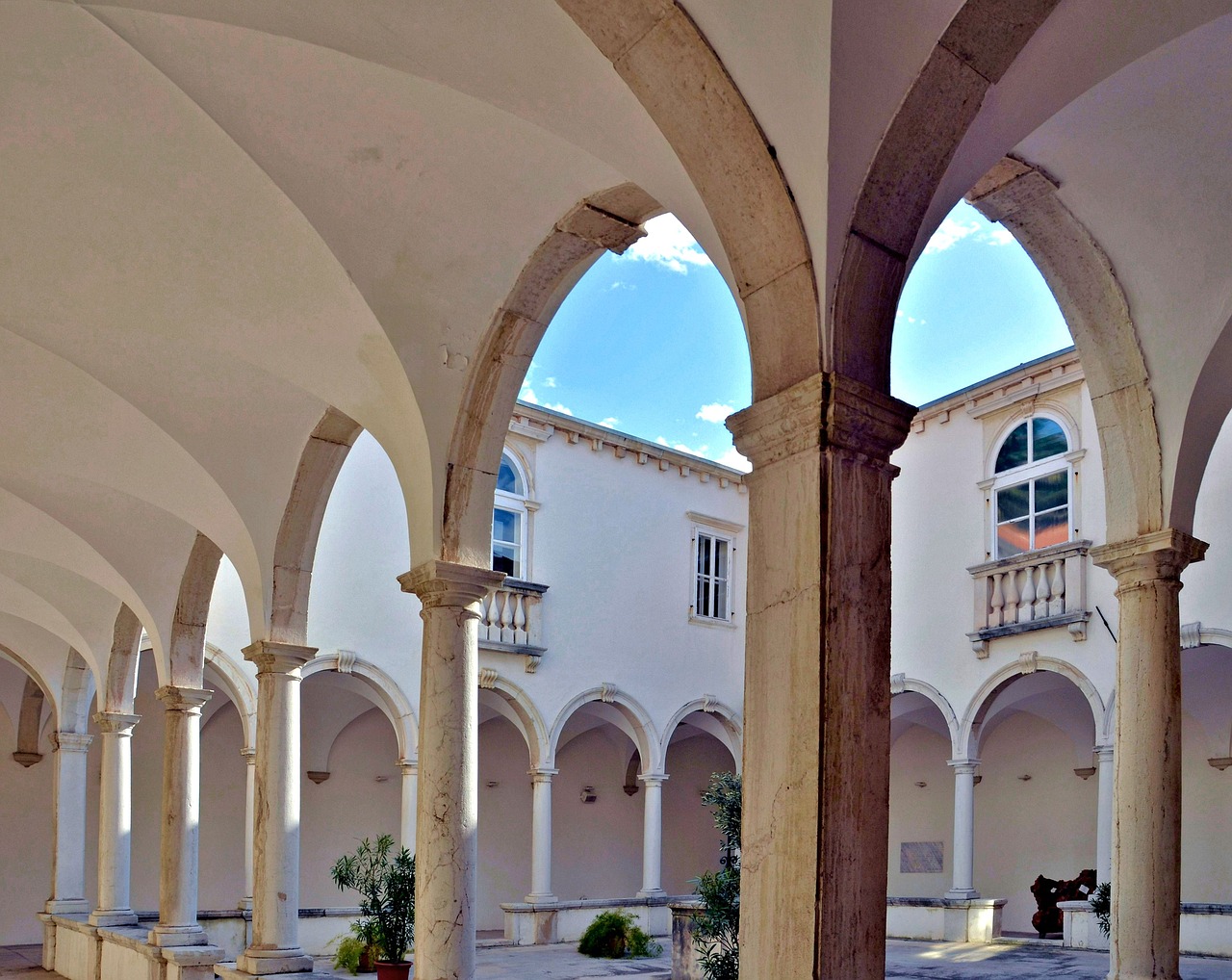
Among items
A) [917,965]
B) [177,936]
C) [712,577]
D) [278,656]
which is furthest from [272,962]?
[712,577]

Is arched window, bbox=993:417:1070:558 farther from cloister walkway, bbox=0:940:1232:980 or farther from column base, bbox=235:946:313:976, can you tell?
column base, bbox=235:946:313:976

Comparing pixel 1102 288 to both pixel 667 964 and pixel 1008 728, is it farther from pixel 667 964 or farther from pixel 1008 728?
pixel 1008 728

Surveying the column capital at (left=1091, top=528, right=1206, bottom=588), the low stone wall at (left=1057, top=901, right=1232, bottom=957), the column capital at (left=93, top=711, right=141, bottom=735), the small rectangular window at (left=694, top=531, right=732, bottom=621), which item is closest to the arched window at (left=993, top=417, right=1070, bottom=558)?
the low stone wall at (left=1057, top=901, right=1232, bottom=957)

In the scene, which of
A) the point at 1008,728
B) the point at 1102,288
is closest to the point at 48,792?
the point at 1008,728

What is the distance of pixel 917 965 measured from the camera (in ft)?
40.6

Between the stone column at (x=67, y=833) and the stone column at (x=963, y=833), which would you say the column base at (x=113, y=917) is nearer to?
the stone column at (x=67, y=833)

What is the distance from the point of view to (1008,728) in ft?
57.4

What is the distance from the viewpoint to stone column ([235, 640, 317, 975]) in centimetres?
854

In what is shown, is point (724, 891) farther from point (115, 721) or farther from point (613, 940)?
point (115, 721)

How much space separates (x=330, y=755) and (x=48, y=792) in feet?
14.3

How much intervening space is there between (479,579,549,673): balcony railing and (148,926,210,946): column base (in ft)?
18.6

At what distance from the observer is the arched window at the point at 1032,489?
14711 mm

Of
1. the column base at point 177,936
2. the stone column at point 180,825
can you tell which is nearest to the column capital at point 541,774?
the stone column at point 180,825

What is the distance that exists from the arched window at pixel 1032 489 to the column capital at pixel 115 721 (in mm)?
10148
